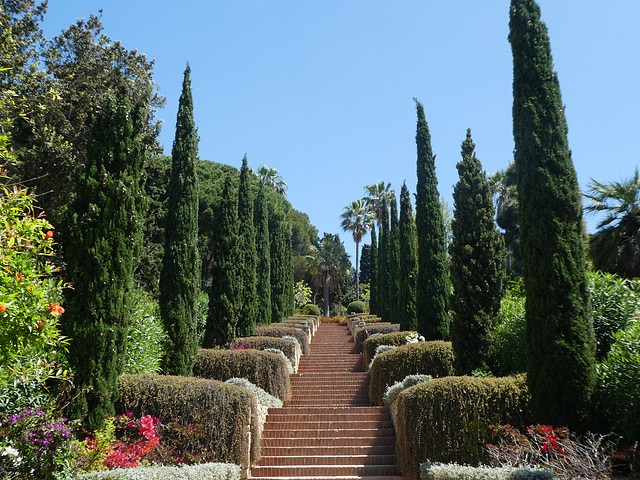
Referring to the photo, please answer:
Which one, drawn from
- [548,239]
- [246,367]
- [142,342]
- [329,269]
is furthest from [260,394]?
[329,269]

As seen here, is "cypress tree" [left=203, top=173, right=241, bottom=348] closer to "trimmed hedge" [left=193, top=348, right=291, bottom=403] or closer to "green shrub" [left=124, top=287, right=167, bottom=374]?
"trimmed hedge" [left=193, top=348, right=291, bottom=403]

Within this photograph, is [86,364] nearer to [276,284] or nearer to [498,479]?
[498,479]

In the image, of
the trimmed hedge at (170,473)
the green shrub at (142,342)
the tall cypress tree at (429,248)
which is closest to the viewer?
the trimmed hedge at (170,473)

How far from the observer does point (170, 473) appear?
5.10 metres

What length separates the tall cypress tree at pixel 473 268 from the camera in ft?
29.6

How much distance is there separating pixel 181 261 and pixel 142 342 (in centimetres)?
222

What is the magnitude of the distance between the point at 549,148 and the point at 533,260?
1.78 m

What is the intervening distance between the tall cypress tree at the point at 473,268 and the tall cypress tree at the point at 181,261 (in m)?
5.58

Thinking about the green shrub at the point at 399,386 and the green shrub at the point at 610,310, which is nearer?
the green shrub at the point at 610,310

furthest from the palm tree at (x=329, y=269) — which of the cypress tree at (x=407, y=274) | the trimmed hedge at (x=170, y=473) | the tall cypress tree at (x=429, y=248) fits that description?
the trimmed hedge at (x=170, y=473)

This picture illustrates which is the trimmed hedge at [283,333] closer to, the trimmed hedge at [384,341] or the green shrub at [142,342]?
the trimmed hedge at [384,341]

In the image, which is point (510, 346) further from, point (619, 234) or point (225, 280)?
point (225, 280)

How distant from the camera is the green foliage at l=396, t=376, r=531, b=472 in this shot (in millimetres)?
6359

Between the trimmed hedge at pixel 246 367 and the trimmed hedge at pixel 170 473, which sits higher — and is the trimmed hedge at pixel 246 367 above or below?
above
